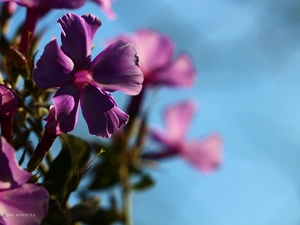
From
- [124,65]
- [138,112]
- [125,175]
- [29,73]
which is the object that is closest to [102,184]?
[125,175]

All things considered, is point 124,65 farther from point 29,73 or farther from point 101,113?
point 29,73

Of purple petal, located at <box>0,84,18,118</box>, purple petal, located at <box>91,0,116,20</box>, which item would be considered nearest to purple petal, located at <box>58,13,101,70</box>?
purple petal, located at <box>0,84,18,118</box>

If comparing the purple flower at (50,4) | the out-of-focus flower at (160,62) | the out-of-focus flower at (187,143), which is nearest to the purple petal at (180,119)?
the out-of-focus flower at (187,143)

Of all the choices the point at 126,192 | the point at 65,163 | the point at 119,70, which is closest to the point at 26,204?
the point at 119,70

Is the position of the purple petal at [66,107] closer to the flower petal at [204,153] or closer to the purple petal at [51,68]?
the purple petal at [51,68]

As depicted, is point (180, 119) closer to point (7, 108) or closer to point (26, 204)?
point (7, 108)

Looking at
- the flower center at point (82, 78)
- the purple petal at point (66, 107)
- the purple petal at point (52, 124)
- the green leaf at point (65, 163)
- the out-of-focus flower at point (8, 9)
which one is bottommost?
the green leaf at point (65, 163)

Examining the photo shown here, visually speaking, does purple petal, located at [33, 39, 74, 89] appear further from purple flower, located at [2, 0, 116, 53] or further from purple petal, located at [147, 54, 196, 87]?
purple petal, located at [147, 54, 196, 87]
